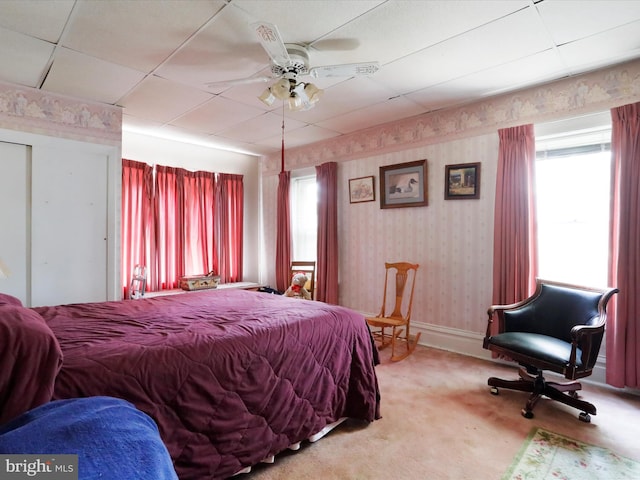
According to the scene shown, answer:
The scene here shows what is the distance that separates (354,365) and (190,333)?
111 cm

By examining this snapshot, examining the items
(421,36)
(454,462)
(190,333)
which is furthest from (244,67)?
(454,462)

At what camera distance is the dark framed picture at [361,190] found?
4402 millimetres

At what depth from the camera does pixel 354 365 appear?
2279mm

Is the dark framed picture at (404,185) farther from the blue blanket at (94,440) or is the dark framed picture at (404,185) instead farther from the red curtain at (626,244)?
the blue blanket at (94,440)

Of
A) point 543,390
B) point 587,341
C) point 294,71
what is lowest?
point 543,390

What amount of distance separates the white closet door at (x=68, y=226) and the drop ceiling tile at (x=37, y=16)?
4.84 feet

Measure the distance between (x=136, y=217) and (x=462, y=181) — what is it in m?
4.11

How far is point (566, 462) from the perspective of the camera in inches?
74.1

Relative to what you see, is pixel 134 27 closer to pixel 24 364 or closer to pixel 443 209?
pixel 24 364

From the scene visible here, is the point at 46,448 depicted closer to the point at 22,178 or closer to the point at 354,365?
the point at 354,365

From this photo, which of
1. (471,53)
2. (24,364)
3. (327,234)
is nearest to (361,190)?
A: (327,234)

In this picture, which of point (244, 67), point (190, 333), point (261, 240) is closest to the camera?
point (190, 333)

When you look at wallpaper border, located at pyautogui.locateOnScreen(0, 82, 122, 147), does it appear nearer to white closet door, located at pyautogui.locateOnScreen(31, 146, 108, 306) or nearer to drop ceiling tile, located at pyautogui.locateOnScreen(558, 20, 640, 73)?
white closet door, located at pyautogui.locateOnScreen(31, 146, 108, 306)

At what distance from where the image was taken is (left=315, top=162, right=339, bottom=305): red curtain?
4.64m
